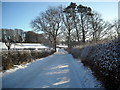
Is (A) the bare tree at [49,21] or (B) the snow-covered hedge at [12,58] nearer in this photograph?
(B) the snow-covered hedge at [12,58]

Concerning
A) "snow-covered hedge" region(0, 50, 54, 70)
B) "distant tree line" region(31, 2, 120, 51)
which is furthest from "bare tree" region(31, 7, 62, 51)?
"snow-covered hedge" region(0, 50, 54, 70)

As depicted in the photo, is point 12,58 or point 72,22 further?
point 72,22

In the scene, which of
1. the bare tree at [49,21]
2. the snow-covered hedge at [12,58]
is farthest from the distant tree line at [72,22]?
the snow-covered hedge at [12,58]

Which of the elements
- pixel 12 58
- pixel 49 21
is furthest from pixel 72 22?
pixel 12 58

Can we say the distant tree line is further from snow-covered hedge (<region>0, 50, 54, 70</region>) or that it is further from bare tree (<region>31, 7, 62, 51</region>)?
snow-covered hedge (<region>0, 50, 54, 70</region>)

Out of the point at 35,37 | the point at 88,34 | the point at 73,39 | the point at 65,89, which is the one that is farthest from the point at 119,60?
the point at 35,37

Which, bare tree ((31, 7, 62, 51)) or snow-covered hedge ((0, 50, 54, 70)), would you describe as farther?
bare tree ((31, 7, 62, 51))

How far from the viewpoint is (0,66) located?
26.7ft

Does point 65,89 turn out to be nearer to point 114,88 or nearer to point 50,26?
point 114,88

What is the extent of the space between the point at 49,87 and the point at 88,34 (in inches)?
1132

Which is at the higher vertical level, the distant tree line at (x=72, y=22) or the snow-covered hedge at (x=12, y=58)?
the distant tree line at (x=72, y=22)

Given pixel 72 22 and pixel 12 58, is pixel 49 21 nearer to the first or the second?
pixel 72 22

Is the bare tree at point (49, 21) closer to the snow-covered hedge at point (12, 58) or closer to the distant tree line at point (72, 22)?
the distant tree line at point (72, 22)

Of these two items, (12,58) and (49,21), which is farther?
(49,21)
